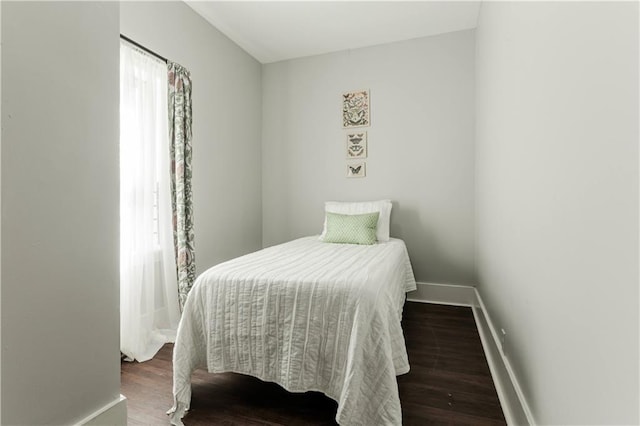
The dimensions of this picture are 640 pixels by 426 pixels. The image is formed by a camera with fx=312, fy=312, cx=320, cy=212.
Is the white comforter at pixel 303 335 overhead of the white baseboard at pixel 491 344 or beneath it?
overhead

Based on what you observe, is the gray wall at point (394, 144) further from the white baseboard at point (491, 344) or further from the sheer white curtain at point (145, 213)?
the sheer white curtain at point (145, 213)

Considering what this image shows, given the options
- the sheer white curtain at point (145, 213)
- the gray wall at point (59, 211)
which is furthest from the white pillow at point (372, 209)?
the gray wall at point (59, 211)

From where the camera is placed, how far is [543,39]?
109 cm

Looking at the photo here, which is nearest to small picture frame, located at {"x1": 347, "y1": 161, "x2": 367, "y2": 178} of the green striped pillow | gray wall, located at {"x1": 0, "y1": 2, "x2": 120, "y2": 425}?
the green striped pillow

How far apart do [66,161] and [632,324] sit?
62.5 inches

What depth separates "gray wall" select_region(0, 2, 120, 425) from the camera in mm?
→ 938

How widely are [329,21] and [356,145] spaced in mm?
1235

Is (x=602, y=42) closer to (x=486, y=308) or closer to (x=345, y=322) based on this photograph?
(x=345, y=322)

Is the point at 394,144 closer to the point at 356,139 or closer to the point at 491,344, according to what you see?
the point at 356,139

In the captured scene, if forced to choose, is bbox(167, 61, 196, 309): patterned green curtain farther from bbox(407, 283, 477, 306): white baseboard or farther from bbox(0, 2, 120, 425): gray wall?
bbox(407, 283, 477, 306): white baseboard

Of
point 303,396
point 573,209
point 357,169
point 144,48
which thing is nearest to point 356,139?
point 357,169

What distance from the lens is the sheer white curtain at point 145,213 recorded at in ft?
6.97

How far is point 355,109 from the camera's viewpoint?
351cm

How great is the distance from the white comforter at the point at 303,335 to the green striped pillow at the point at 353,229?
1.11 meters
